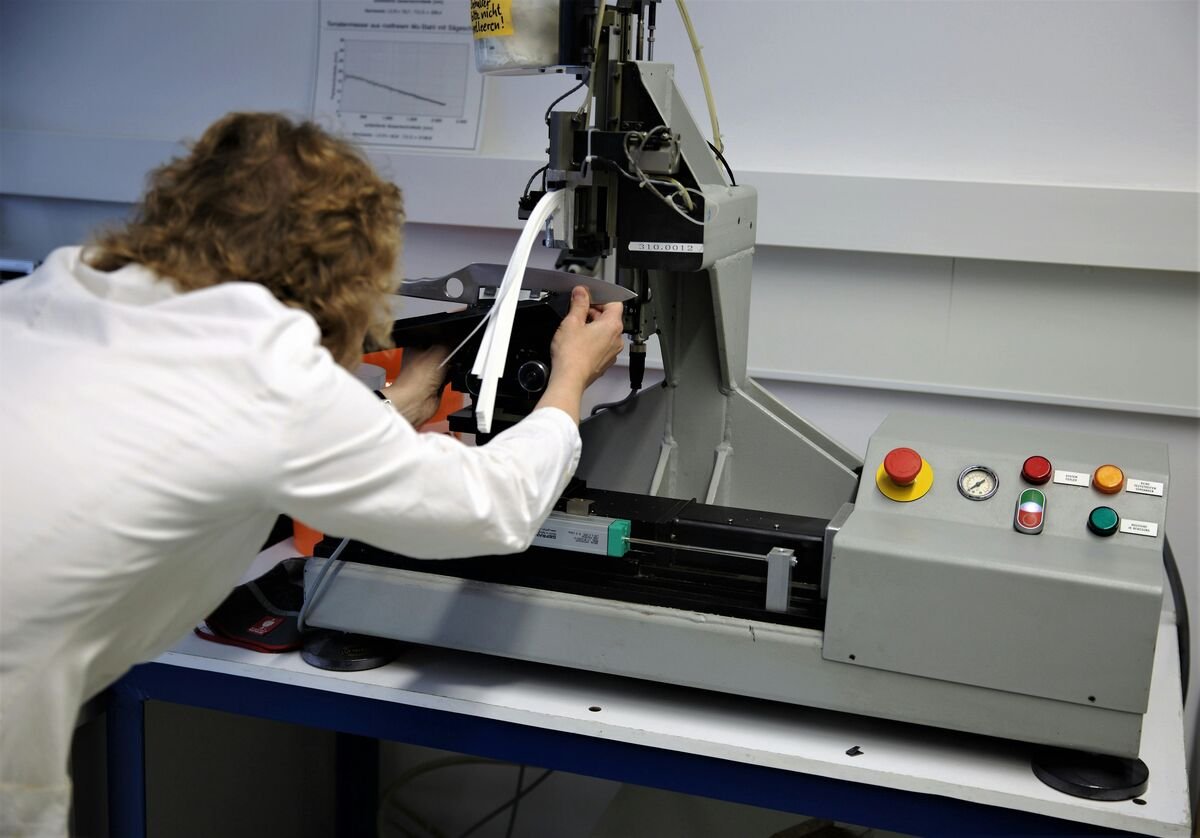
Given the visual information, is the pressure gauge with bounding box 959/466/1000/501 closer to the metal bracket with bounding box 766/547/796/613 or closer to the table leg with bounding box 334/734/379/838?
the metal bracket with bounding box 766/547/796/613

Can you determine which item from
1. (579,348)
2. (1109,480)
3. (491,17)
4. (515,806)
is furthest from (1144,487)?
(515,806)

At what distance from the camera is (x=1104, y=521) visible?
1202 mm

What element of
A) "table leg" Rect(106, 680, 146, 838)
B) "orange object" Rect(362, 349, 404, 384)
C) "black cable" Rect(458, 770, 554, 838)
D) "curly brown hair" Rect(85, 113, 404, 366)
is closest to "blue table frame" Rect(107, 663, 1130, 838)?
"table leg" Rect(106, 680, 146, 838)

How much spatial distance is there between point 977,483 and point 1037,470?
66 mm

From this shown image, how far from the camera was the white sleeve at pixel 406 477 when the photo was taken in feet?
2.91

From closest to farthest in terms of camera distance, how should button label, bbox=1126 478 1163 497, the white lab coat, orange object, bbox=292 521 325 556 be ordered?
the white lab coat < button label, bbox=1126 478 1163 497 < orange object, bbox=292 521 325 556

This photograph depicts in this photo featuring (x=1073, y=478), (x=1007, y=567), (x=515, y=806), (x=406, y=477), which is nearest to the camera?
(x=406, y=477)

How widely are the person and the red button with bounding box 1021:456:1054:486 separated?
55 cm

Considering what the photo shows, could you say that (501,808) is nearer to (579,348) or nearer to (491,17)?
(579,348)

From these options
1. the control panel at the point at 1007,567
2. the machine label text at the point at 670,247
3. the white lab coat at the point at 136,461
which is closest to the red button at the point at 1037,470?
the control panel at the point at 1007,567

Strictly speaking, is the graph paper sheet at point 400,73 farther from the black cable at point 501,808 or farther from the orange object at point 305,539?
the black cable at point 501,808

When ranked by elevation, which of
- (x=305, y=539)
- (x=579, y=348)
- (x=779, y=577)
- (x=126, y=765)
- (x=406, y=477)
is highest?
(x=579, y=348)

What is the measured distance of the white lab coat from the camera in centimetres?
85

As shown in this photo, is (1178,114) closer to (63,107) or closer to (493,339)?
(493,339)
